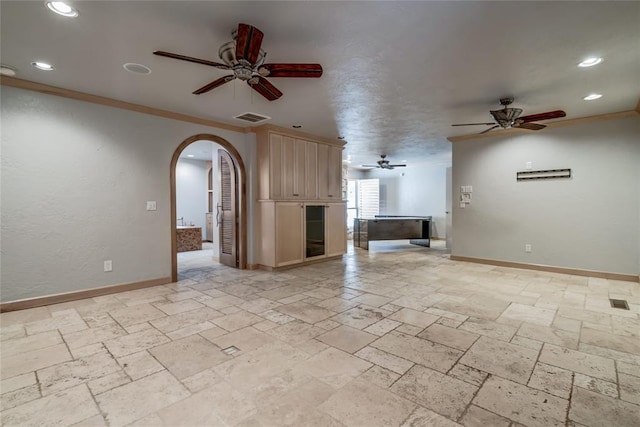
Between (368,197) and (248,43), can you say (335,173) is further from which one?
(368,197)

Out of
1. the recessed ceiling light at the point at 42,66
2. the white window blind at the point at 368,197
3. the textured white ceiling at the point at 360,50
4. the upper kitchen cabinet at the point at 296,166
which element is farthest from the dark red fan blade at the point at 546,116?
the white window blind at the point at 368,197

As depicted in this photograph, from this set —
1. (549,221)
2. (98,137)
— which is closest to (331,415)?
(98,137)

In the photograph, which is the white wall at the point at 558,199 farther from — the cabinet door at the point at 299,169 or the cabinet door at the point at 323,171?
the cabinet door at the point at 299,169

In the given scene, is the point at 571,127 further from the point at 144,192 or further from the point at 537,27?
the point at 144,192

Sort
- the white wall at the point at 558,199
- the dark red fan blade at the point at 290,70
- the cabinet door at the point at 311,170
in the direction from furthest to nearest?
the cabinet door at the point at 311,170 < the white wall at the point at 558,199 < the dark red fan blade at the point at 290,70

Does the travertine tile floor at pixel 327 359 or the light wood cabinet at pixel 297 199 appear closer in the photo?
the travertine tile floor at pixel 327 359

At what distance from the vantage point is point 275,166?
516 centimetres

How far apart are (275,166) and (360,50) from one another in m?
2.87

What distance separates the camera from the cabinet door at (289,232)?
511 cm

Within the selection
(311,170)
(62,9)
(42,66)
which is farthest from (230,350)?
(311,170)

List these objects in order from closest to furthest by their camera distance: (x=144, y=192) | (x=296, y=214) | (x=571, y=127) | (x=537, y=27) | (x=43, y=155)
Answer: (x=537, y=27) < (x=43, y=155) < (x=144, y=192) < (x=571, y=127) < (x=296, y=214)

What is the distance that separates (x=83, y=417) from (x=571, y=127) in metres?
6.54

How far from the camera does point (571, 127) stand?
476cm

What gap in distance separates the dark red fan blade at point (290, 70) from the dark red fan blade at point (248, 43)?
0.11 meters
